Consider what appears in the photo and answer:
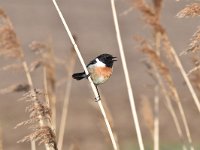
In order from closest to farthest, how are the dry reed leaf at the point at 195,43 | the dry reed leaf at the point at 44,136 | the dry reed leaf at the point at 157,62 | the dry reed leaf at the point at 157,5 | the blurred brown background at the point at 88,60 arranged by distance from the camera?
the dry reed leaf at the point at 44,136 < the dry reed leaf at the point at 195,43 < the dry reed leaf at the point at 157,62 < the dry reed leaf at the point at 157,5 < the blurred brown background at the point at 88,60

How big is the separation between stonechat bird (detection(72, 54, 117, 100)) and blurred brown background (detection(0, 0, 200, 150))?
6.48m

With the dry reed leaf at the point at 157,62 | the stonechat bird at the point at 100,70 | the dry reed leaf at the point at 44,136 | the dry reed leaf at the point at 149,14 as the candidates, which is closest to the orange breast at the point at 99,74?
the stonechat bird at the point at 100,70

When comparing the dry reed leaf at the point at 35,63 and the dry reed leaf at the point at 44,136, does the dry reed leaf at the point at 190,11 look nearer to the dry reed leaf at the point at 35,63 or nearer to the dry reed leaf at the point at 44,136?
the dry reed leaf at the point at 44,136

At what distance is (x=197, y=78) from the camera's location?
6.19 meters

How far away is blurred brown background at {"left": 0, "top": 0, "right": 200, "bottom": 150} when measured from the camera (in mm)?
15875

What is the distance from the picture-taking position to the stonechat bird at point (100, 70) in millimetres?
6309

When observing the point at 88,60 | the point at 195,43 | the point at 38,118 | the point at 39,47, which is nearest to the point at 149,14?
the point at 39,47

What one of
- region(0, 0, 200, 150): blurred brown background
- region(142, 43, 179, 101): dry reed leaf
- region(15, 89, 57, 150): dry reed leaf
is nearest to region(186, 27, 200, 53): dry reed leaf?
region(15, 89, 57, 150): dry reed leaf

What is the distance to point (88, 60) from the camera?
21.6m

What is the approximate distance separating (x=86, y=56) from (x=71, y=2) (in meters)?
4.97

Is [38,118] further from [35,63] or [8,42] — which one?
[35,63]

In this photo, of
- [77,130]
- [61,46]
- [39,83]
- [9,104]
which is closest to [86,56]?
[61,46]

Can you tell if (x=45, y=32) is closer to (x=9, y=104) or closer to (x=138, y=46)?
(x=9, y=104)

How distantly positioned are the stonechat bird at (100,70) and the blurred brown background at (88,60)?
6.48 meters
